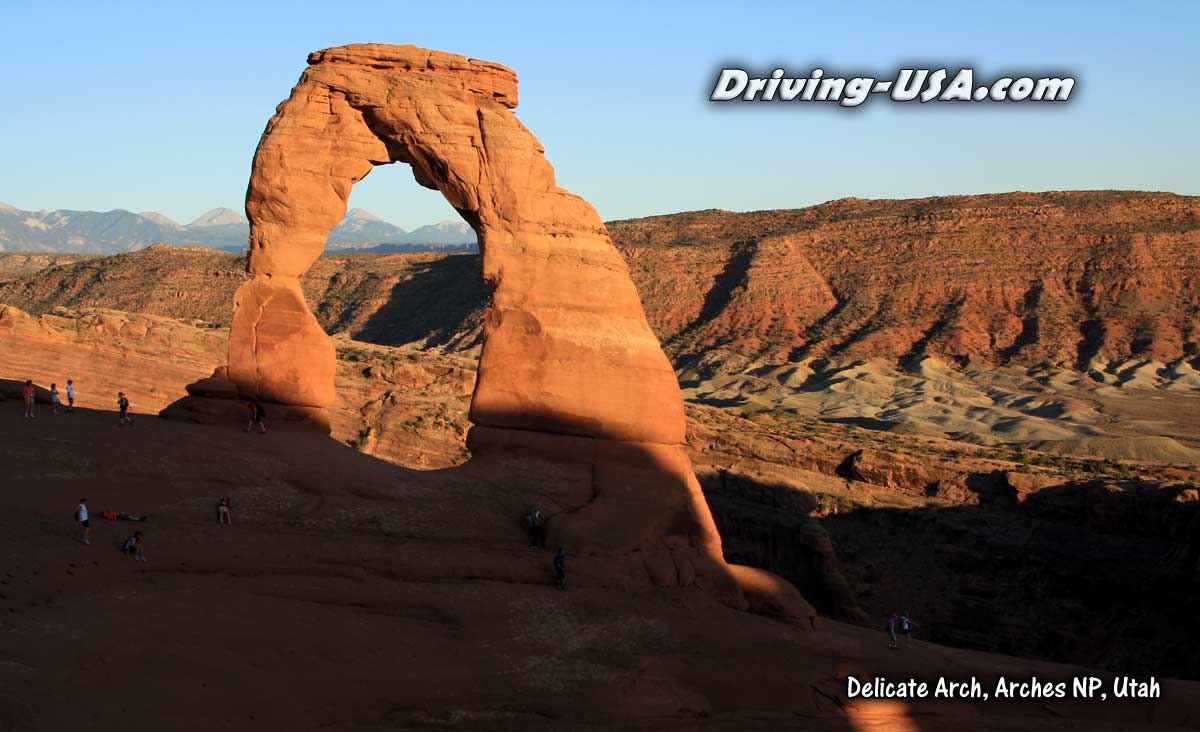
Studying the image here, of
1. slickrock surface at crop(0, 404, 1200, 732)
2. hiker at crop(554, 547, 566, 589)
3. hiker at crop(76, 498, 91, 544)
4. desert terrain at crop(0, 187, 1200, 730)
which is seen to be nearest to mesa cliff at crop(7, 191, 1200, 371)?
desert terrain at crop(0, 187, 1200, 730)

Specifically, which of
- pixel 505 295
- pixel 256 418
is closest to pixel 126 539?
pixel 256 418

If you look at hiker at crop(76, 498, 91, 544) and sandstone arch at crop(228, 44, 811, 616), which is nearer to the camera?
hiker at crop(76, 498, 91, 544)

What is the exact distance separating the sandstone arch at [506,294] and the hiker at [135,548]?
598cm

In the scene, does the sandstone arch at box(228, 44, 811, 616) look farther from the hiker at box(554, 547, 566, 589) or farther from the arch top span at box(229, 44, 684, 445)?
the hiker at box(554, 547, 566, 589)

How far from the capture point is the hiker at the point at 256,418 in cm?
2106

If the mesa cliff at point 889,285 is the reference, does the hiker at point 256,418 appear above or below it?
below

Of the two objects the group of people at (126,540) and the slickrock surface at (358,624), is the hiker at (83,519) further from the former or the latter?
the slickrock surface at (358,624)

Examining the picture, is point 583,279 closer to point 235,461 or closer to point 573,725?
point 235,461

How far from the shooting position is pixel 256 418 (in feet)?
69.6

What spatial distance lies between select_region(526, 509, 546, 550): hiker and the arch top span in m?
2.00

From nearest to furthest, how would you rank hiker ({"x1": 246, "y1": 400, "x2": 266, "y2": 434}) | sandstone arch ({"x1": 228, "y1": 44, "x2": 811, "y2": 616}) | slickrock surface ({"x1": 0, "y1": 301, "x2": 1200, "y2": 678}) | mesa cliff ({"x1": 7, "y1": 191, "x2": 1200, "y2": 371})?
sandstone arch ({"x1": 228, "y1": 44, "x2": 811, "y2": 616}) < hiker ({"x1": 246, "y1": 400, "x2": 266, "y2": 434}) < slickrock surface ({"x1": 0, "y1": 301, "x2": 1200, "y2": 678}) < mesa cliff ({"x1": 7, "y1": 191, "x2": 1200, "y2": 371})

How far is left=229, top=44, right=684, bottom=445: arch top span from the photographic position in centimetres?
2091

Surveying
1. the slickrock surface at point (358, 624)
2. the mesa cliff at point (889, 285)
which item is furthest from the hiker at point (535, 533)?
the mesa cliff at point (889, 285)

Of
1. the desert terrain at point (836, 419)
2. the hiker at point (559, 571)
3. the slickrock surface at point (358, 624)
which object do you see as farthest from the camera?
the desert terrain at point (836, 419)
